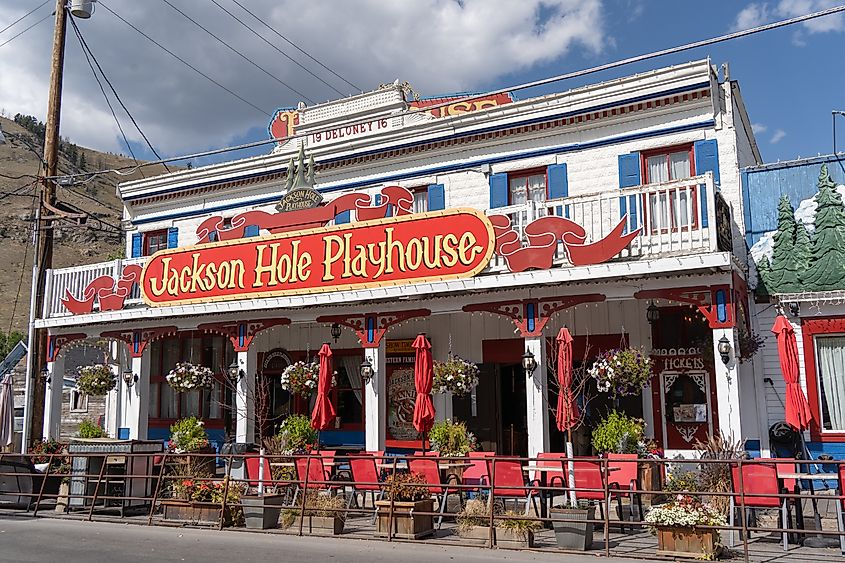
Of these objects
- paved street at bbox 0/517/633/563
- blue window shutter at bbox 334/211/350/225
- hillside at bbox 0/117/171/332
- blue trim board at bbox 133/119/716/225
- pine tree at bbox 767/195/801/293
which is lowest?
paved street at bbox 0/517/633/563

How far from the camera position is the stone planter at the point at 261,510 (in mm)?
11078

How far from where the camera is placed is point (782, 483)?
32.3 ft

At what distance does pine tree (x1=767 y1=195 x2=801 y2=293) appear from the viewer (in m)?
13.4

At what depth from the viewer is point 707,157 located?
13812 mm

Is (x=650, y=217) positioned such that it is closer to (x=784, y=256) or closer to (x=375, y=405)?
(x=784, y=256)

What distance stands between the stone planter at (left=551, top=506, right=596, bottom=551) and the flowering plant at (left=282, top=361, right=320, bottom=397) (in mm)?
7086

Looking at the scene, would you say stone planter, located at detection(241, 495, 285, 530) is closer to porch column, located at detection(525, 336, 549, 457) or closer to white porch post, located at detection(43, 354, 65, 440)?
porch column, located at detection(525, 336, 549, 457)

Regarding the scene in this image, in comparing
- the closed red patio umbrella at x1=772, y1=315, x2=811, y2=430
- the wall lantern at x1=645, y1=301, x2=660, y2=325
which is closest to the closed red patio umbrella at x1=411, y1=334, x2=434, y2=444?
the wall lantern at x1=645, y1=301, x2=660, y2=325

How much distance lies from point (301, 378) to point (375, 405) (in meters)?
1.91

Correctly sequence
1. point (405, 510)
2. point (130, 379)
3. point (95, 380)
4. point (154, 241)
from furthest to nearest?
point (154, 241) → point (95, 380) → point (130, 379) → point (405, 510)

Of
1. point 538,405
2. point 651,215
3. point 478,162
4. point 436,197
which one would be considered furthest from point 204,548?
point 478,162

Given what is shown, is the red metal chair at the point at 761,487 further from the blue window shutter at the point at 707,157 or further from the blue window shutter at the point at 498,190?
the blue window shutter at the point at 498,190

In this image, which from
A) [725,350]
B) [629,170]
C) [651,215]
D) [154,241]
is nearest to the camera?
[725,350]

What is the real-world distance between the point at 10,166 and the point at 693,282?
9635 cm
